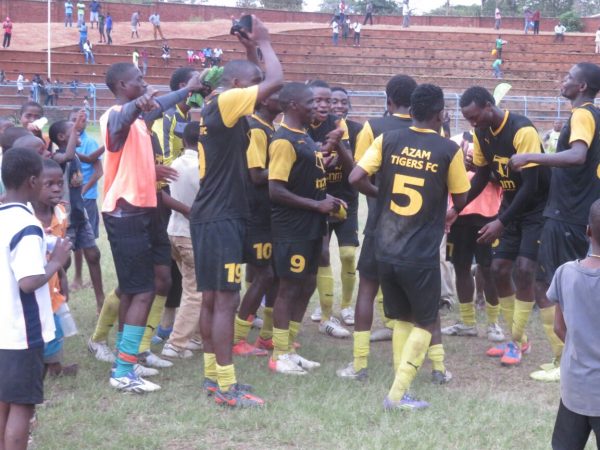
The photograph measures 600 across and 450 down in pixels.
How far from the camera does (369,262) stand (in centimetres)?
634

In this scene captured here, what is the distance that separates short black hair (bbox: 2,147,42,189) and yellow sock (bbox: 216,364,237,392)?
6.52 feet

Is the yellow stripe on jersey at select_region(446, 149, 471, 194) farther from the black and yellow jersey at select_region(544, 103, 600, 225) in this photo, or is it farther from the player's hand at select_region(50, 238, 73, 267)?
the player's hand at select_region(50, 238, 73, 267)

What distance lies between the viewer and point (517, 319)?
22.1 feet

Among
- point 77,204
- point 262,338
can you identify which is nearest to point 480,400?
point 262,338

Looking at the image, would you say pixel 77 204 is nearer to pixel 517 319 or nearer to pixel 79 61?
pixel 517 319

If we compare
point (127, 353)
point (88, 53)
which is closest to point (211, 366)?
point (127, 353)

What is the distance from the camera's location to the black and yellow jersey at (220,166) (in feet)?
17.8

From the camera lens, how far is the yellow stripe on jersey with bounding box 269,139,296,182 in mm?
6242

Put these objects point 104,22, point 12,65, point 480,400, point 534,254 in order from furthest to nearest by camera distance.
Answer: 1. point 104,22
2. point 12,65
3. point 534,254
4. point 480,400

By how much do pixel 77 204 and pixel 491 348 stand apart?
4455 mm

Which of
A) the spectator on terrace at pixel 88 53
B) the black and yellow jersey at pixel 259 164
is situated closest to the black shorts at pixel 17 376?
the black and yellow jersey at pixel 259 164

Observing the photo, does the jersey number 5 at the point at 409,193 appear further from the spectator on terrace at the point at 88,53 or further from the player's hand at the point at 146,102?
the spectator on terrace at the point at 88,53

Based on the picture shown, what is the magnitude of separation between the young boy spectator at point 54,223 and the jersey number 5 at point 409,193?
2.40m

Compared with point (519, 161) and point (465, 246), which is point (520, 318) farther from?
point (519, 161)
